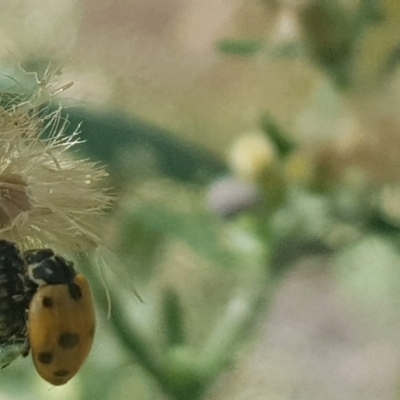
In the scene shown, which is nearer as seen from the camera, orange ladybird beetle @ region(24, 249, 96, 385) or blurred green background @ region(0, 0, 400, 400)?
orange ladybird beetle @ region(24, 249, 96, 385)

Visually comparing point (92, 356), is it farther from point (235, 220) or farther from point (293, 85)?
point (293, 85)

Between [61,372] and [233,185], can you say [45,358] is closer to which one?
[61,372]

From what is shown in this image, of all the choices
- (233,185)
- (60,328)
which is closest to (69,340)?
(60,328)

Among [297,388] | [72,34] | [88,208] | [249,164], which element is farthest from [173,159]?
[297,388]

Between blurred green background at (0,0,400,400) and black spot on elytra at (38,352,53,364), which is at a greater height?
black spot on elytra at (38,352,53,364)

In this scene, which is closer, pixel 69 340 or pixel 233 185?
pixel 69 340

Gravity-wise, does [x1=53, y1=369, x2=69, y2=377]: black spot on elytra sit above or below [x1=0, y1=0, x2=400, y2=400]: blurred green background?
above

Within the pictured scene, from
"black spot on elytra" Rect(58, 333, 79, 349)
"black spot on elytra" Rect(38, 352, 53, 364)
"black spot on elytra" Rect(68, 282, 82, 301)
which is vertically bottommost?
"black spot on elytra" Rect(38, 352, 53, 364)

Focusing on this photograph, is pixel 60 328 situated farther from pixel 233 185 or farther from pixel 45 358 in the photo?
pixel 233 185
